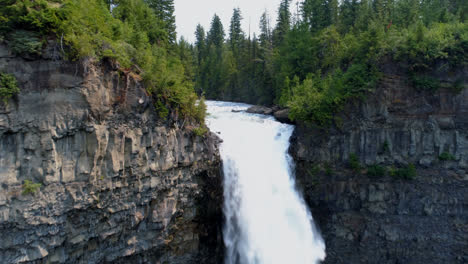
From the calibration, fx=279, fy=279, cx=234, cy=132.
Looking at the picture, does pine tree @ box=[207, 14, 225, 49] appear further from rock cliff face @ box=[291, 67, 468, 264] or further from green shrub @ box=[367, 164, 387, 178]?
green shrub @ box=[367, 164, 387, 178]

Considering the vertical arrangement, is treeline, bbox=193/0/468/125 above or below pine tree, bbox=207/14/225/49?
below

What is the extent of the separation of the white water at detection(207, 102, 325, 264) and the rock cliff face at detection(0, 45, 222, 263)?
6.39 feet

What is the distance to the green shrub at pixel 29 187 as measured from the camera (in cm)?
944

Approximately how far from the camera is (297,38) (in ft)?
83.2

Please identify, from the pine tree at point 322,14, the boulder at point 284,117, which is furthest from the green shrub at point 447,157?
the pine tree at point 322,14

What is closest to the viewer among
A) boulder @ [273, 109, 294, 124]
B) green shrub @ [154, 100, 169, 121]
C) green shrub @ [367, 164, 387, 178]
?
green shrub @ [154, 100, 169, 121]

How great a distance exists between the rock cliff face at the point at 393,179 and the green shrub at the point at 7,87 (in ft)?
44.9

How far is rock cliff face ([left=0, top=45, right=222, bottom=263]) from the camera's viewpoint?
948cm

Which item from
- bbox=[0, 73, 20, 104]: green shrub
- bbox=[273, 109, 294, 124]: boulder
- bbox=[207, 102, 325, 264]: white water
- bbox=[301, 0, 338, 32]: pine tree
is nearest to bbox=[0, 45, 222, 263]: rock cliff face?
bbox=[0, 73, 20, 104]: green shrub

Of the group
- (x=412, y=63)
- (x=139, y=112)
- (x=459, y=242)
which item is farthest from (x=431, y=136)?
(x=139, y=112)

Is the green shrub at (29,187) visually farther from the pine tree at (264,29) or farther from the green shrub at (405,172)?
the pine tree at (264,29)

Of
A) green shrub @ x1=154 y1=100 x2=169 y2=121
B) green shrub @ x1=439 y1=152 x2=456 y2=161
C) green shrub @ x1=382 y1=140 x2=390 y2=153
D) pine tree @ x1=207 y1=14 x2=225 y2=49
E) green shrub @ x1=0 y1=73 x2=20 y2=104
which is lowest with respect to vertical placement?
green shrub @ x1=439 y1=152 x2=456 y2=161

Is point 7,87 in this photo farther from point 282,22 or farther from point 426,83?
point 282,22

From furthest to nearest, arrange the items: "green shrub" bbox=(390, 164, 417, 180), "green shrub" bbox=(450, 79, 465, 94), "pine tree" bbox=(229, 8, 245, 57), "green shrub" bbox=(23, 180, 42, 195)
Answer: "pine tree" bbox=(229, 8, 245, 57)
"green shrub" bbox=(390, 164, 417, 180)
"green shrub" bbox=(450, 79, 465, 94)
"green shrub" bbox=(23, 180, 42, 195)
